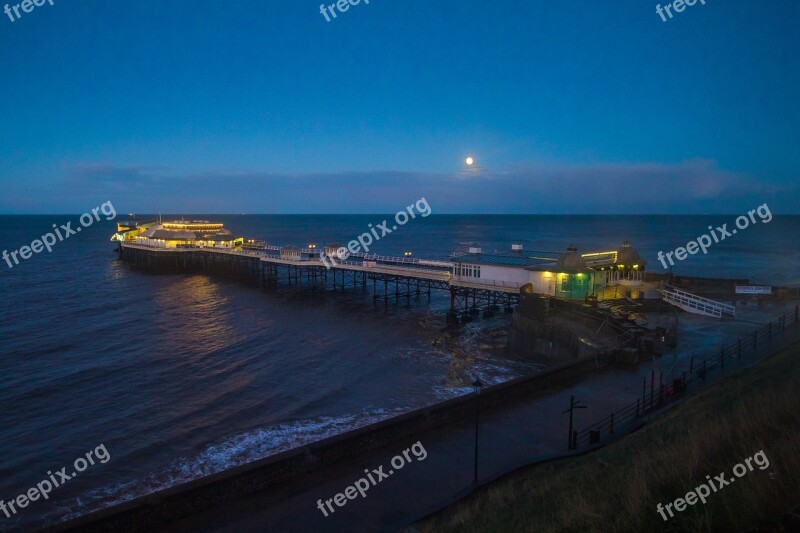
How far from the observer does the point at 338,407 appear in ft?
78.0

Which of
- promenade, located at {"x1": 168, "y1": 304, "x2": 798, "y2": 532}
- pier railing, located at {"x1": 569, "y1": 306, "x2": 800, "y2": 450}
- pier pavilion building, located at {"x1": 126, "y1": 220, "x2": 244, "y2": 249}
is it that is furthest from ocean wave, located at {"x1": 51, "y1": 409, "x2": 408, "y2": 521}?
pier pavilion building, located at {"x1": 126, "y1": 220, "x2": 244, "y2": 249}

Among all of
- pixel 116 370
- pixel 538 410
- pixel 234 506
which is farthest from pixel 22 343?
pixel 538 410

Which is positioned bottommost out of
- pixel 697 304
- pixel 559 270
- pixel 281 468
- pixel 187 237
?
pixel 281 468

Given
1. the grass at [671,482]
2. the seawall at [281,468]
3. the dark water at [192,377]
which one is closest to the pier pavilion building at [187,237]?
the dark water at [192,377]

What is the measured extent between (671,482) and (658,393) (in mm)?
12957

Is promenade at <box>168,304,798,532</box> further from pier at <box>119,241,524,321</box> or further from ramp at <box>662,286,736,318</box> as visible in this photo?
pier at <box>119,241,524,321</box>

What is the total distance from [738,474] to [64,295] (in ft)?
208

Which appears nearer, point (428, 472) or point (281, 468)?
point (281, 468)

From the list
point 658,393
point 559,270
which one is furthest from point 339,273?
point 658,393

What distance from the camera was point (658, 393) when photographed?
19.8m

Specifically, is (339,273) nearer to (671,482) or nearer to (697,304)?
(697,304)

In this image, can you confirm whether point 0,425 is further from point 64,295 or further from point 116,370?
point 64,295

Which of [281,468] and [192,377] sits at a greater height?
[281,468]

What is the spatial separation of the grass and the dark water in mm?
10328
